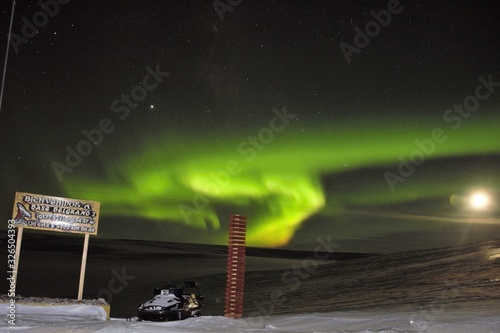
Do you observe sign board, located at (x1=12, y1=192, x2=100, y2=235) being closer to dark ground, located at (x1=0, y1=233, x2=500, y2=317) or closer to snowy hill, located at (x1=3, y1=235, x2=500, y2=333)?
snowy hill, located at (x1=3, y1=235, x2=500, y2=333)

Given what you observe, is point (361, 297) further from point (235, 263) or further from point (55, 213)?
point (55, 213)

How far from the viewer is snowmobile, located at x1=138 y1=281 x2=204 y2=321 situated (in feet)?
61.6

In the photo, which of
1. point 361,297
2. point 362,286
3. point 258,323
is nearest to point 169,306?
A: point 258,323

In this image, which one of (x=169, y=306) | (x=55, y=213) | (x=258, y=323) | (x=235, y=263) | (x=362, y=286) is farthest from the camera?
(x=362, y=286)

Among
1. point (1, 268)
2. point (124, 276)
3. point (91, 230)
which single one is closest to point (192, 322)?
point (91, 230)

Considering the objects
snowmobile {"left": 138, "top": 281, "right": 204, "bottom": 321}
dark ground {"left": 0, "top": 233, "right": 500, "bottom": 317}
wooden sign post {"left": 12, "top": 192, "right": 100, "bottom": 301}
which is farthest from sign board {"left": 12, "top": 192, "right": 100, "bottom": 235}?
dark ground {"left": 0, "top": 233, "right": 500, "bottom": 317}

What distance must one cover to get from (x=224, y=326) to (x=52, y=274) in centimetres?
5224

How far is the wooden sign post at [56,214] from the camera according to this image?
18.8m

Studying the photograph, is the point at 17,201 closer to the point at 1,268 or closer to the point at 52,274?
the point at 52,274

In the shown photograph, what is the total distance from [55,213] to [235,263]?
7324 millimetres

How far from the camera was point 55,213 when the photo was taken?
19.4 m

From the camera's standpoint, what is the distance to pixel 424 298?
83.0 ft

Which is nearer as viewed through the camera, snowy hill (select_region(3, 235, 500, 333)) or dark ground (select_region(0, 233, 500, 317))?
snowy hill (select_region(3, 235, 500, 333))

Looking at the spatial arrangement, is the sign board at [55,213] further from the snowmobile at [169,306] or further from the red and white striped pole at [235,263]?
the red and white striped pole at [235,263]
